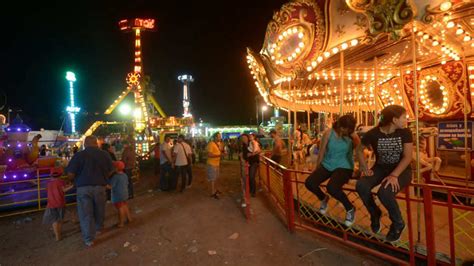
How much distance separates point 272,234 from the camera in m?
5.44

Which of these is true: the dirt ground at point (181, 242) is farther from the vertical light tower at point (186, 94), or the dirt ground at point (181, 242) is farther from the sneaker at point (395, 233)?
the vertical light tower at point (186, 94)

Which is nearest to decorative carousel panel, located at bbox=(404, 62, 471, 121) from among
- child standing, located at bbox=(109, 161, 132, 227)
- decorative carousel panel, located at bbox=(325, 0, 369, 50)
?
decorative carousel panel, located at bbox=(325, 0, 369, 50)

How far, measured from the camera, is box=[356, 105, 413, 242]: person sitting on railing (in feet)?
11.2

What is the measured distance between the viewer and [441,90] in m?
8.04

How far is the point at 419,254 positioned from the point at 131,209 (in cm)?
623

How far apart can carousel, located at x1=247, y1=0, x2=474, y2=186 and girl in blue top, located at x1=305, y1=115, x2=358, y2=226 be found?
47.3 inches

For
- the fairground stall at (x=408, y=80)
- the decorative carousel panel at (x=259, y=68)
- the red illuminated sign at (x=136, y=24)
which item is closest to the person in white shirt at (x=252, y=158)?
the fairground stall at (x=408, y=80)

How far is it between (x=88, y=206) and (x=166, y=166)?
4.15 metres

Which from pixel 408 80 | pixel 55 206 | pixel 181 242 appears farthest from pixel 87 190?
pixel 408 80

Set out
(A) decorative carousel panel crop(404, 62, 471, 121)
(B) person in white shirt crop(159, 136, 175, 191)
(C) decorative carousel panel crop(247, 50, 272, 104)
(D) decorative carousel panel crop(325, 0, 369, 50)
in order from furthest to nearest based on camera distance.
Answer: (B) person in white shirt crop(159, 136, 175, 191)
(C) decorative carousel panel crop(247, 50, 272, 104)
(A) decorative carousel panel crop(404, 62, 471, 121)
(D) decorative carousel panel crop(325, 0, 369, 50)

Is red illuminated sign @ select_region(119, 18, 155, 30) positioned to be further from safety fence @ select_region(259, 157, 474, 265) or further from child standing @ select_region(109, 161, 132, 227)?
safety fence @ select_region(259, 157, 474, 265)

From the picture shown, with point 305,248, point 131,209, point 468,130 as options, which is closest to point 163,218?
point 131,209

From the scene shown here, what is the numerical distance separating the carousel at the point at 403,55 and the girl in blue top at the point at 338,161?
120 centimetres

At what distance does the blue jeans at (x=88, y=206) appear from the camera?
16.9 ft
